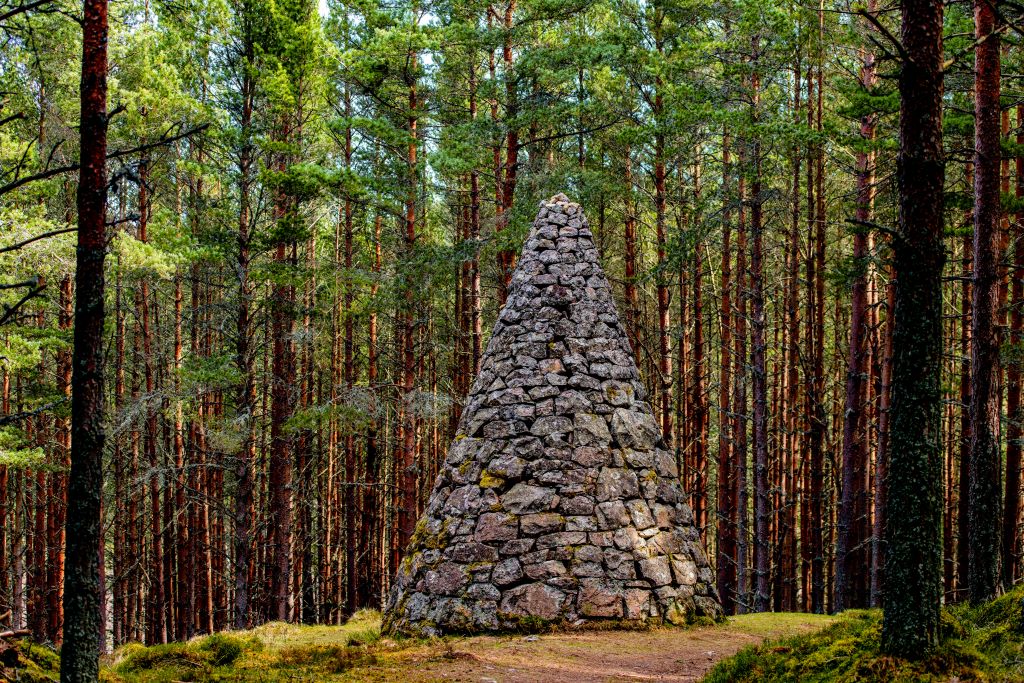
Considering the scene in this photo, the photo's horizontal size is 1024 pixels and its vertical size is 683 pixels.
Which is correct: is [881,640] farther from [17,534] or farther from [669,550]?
[17,534]

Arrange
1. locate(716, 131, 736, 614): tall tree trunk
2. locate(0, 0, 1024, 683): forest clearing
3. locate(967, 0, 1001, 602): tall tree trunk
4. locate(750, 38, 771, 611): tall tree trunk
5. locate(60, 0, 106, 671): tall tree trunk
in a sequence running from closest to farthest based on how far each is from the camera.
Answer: locate(60, 0, 106, 671): tall tree trunk, locate(0, 0, 1024, 683): forest clearing, locate(967, 0, 1001, 602): tall tree trunk, locate(750, 38, 771, 611): tall tree trunk, locate(716, 131, 736, 614): tall tree trunk

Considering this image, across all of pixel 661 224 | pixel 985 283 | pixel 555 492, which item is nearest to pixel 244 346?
pixel 555 492

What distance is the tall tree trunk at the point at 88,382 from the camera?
16.4 feet

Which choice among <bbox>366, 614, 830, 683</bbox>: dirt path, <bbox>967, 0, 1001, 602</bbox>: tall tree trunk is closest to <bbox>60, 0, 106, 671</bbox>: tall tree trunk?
<bbox>366, 614, 830, 683</bbox>: dirt path

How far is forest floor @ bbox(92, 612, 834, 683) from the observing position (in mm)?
5910

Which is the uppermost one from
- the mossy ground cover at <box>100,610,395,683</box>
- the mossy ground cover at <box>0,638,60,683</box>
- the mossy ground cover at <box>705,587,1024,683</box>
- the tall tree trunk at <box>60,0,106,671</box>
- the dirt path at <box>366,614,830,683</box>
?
the tall tree trunk at <box>60,0,106,671</box>

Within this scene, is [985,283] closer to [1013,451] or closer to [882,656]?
[1013,451]

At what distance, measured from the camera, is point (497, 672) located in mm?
6508

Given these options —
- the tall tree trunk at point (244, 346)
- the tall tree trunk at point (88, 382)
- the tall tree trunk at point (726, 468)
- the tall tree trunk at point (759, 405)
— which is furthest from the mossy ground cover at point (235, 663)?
the tall tree trunk at point (726, 468)

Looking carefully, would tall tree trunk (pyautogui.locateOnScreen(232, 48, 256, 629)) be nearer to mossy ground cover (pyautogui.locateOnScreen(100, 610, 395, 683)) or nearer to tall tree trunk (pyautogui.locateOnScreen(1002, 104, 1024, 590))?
mossy ground cover (pyautogui.locateOnScreen(100, 610, 395, 683))

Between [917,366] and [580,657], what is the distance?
162 inches

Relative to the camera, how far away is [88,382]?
16.8ft

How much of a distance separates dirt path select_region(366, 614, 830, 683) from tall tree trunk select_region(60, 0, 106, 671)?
2.34m

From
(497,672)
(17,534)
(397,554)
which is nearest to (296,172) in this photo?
(397,554)
